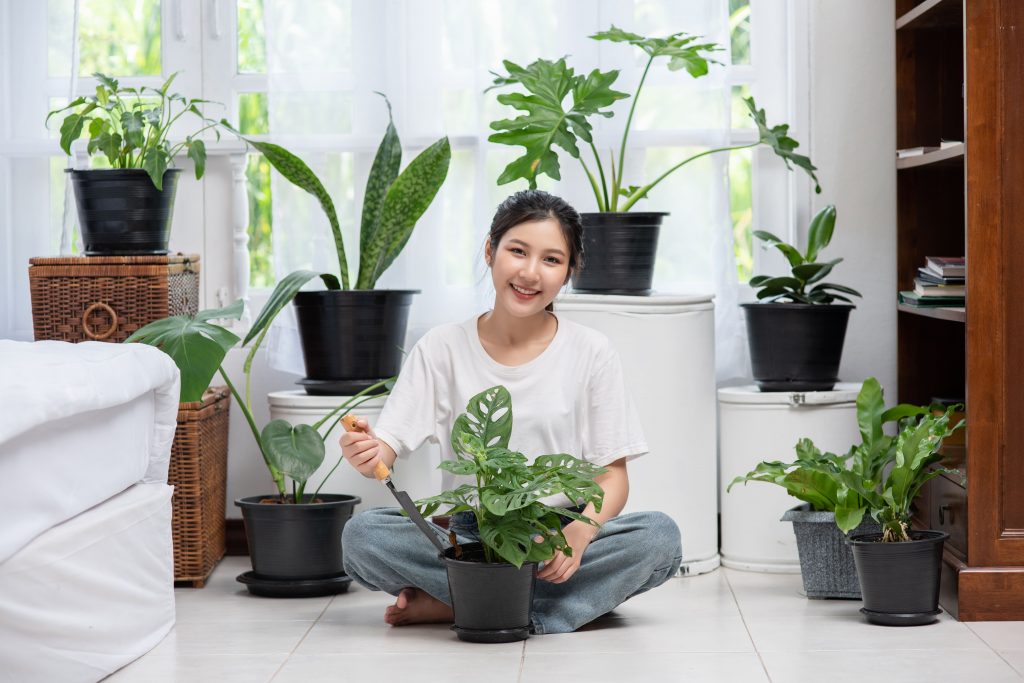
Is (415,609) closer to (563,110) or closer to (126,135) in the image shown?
(563,110)

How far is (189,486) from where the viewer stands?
9.27 ft

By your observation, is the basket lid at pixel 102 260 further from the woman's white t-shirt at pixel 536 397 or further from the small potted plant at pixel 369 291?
the woman's white t-shirt at pixel 536 397

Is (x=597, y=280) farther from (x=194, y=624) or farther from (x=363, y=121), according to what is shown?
(x=194, y=624)

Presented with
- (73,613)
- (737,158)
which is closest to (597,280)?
(737,158)

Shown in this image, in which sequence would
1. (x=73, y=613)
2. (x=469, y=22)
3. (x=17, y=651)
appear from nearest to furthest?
(x=17, y=651), (x=73, y=613), (x=469, y=22)

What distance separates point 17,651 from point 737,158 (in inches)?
86.5

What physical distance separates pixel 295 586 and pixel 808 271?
4.55 feet

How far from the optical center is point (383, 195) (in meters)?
3.03

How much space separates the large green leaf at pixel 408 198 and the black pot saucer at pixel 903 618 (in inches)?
53.8

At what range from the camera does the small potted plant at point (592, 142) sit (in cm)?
279

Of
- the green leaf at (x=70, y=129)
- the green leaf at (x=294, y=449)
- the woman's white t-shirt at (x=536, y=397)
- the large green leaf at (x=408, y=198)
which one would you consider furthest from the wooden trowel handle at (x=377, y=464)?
the green leaf at (x=70, y=129)

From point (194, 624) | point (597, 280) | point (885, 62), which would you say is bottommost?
point (194, 624)

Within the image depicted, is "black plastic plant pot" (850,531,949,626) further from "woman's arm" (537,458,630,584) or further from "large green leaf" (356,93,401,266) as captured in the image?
"large green leaf" (356,93,401,266)

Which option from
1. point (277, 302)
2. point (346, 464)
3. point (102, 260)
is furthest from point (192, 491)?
point (102, 260)
